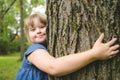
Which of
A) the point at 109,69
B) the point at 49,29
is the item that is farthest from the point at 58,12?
the point at 109,69

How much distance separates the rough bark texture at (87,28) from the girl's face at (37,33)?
42 cm

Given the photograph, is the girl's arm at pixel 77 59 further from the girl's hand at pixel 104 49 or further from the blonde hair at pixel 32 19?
the blonde hair at pixel 32 19

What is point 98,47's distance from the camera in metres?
2.60

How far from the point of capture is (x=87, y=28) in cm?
268

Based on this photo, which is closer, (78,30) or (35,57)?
(78,30)

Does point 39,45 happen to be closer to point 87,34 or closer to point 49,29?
point 49,29

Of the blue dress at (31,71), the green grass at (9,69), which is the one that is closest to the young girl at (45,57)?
the blue dress at (31,71)

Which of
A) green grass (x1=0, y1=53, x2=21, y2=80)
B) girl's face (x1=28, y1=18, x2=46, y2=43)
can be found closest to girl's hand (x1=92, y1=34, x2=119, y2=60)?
girl's face (x1=28, y1=18, x2=46, y2=43)

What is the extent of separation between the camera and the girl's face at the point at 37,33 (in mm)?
3222

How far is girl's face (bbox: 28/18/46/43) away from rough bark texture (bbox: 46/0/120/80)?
424 mm

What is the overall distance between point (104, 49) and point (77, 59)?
235mm

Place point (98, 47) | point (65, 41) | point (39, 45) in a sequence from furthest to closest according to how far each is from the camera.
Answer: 1. point (39, 45)
2. point (65, 41)
3. point (98, 47)

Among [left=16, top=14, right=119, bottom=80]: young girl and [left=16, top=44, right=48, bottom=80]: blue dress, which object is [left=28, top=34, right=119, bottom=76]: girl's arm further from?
[left=16, top=44, right=48, bottom=80]: blue dress

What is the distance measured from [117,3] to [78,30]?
0.39 meters
